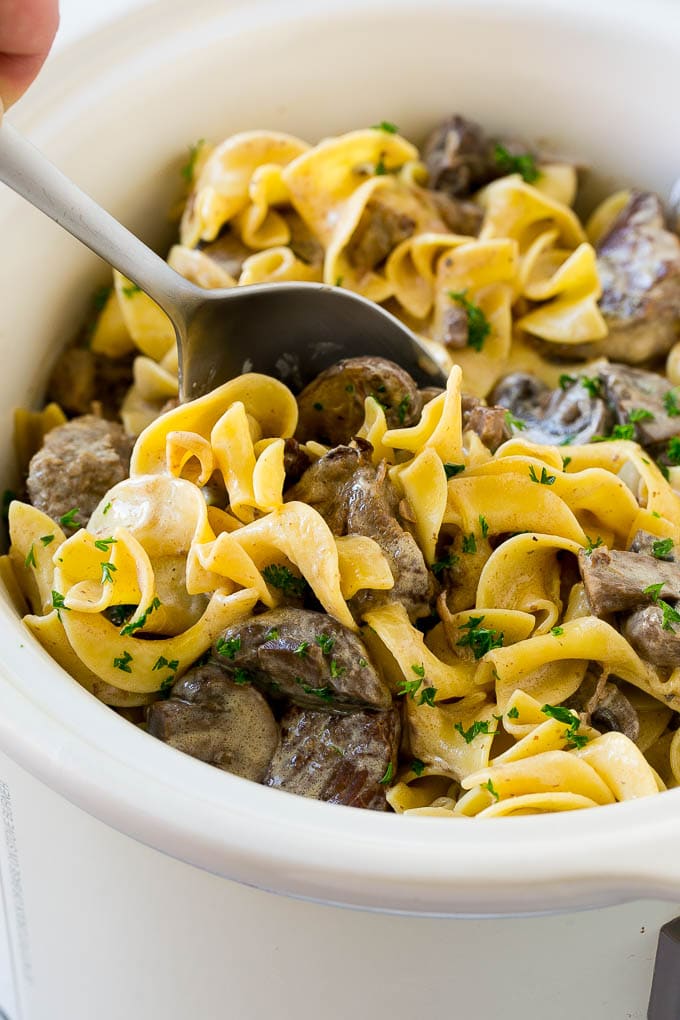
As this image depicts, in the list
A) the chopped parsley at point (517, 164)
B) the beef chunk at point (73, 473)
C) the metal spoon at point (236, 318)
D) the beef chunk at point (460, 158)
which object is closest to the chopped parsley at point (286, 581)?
the beef chunk at point (73, 473)

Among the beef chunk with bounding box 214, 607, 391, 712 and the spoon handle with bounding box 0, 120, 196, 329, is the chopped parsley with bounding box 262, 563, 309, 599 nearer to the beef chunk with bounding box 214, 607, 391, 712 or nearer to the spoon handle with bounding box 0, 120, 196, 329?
the beef chunk with bounding box 214, 607, 391, 712

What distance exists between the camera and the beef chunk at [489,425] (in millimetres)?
2852

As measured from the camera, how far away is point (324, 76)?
12.6 feet

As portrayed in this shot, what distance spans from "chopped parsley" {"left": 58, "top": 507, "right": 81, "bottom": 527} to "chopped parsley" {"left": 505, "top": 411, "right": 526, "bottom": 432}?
112 cm

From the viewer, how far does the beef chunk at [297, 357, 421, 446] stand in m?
2.90

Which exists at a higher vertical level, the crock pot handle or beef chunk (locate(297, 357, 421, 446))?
the crock pot handle

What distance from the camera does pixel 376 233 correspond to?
357 cm

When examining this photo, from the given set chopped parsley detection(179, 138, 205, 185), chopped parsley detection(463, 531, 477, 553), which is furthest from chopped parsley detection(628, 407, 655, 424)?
chopped parsley detection(179, 138, 205, 185)

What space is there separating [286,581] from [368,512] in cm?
24

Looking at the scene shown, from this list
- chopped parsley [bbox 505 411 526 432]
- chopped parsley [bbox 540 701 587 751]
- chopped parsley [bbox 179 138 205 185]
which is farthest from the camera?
chopped parsley [bbox 179 138 205 185]

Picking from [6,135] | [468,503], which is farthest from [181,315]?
[468,503]

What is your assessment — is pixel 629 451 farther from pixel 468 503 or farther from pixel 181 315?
pixel 181 315

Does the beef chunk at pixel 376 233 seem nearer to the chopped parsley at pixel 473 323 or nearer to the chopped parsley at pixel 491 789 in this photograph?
the chopped parsley at pixel 473 323

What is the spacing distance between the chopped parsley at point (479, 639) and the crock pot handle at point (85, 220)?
1.09 m
